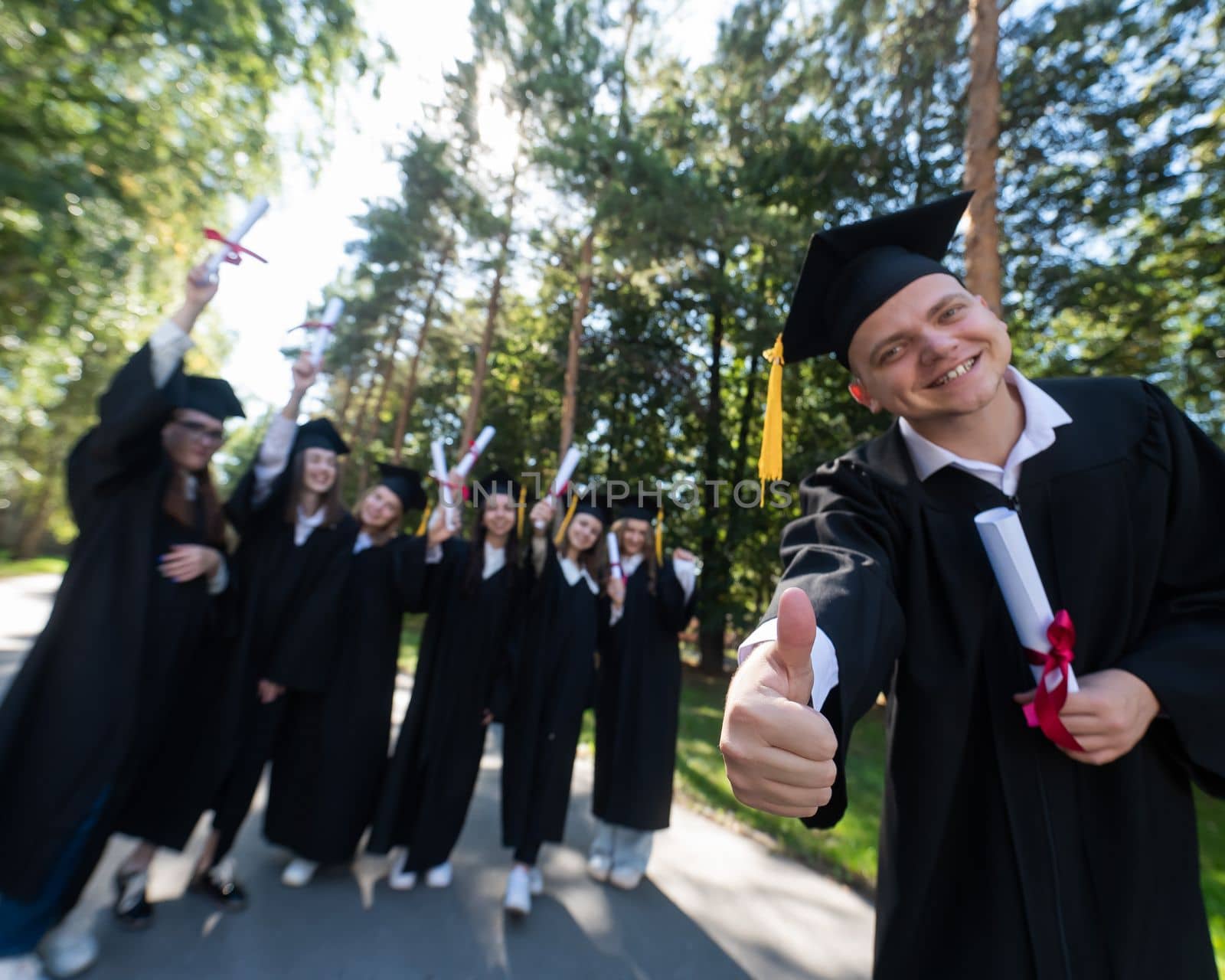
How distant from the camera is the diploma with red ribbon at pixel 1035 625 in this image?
123 centimetres

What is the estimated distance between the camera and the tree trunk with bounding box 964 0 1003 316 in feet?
16.7

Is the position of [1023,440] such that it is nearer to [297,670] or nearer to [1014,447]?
[1014,447]

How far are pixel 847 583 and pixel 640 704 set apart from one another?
310cm

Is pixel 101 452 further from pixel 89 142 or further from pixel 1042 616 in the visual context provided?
pixel 89 142

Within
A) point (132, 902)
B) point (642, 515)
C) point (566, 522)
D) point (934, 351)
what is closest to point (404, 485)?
point (566, 522)

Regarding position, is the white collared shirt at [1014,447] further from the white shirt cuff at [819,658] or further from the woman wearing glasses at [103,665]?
the woman wearing glasses at [103,665]

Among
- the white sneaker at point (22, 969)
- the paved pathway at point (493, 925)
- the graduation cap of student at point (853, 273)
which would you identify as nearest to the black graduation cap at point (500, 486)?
the paved pathway at point (493, 925)

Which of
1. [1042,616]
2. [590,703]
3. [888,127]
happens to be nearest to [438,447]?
[590,703]

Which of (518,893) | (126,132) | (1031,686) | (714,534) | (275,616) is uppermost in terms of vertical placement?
(126,132)

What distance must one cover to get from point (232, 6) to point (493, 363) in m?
11.9

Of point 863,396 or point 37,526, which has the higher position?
point 37,526

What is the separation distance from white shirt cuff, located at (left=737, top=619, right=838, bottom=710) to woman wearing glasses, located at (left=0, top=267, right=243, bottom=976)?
2628 millimetres

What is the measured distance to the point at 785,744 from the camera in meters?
0.85

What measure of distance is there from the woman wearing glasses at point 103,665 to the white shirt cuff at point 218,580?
134 millimetres
